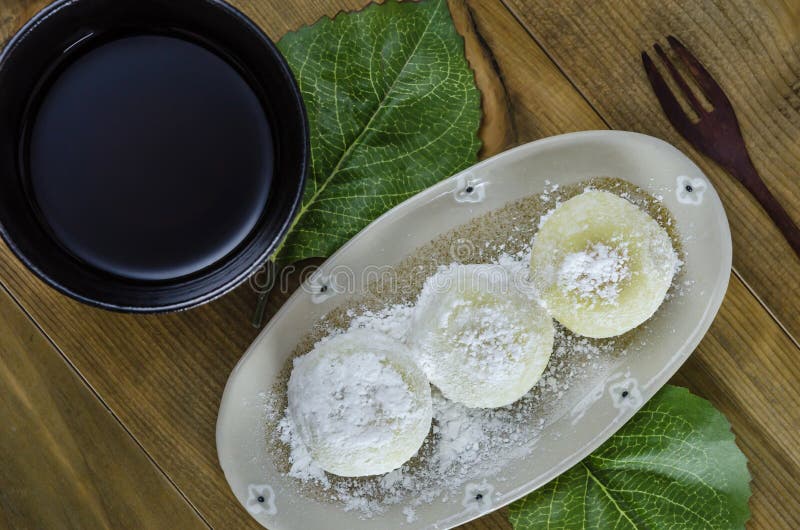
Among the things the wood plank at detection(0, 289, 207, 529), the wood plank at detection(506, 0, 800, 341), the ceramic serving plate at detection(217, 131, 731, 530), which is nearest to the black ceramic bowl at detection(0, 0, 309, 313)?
the ceramic serving plate at detection(217, 131, 731, 530)

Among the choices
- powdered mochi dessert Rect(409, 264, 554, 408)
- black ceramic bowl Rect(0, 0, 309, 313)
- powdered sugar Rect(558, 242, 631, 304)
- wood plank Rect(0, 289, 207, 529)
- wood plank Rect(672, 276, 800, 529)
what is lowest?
wood plank Rect(0, 289, 207, 529)

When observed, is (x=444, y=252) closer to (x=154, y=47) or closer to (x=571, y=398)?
(x=571, y=398)

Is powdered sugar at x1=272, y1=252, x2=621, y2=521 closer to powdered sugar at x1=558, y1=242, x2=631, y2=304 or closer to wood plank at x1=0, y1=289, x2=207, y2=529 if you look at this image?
powdered sugar at x1=558, y1=242, x2=631, y2=304

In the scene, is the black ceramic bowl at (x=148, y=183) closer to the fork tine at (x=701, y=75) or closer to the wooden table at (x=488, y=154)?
the wooden table at (x=488, y=154)

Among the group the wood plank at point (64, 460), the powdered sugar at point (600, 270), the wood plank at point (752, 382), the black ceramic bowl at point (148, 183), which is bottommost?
the wood plank at point (64, 460)

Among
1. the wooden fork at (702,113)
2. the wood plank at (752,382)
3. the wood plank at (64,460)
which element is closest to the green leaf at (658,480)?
the wood plank at (752,382)

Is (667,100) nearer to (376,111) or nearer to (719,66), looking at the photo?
(719,66)
